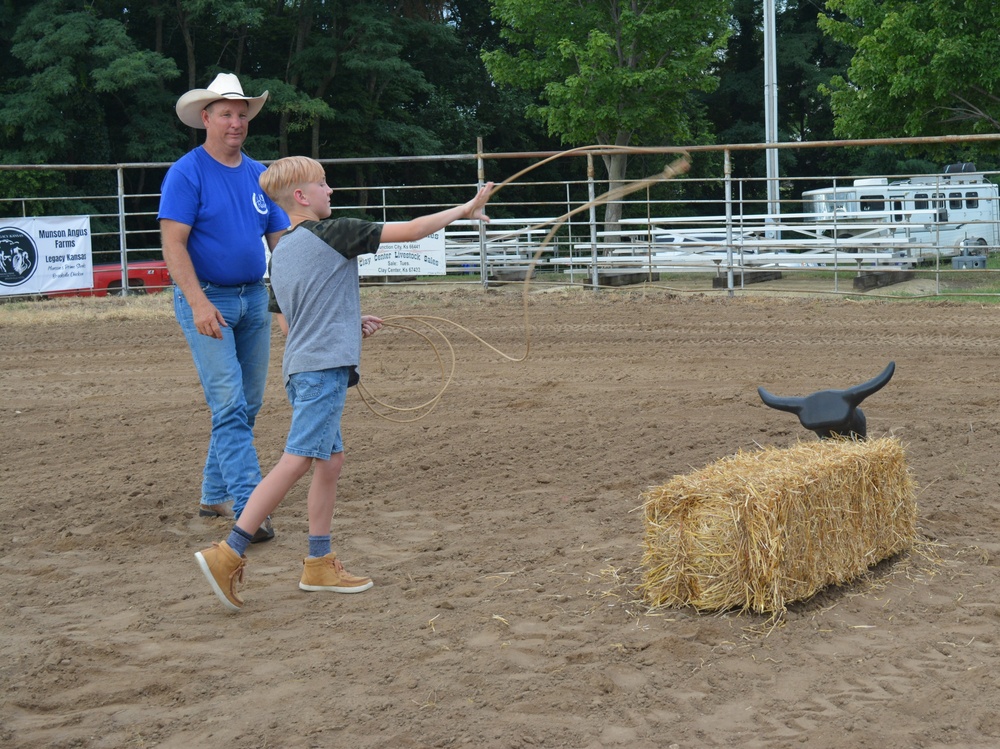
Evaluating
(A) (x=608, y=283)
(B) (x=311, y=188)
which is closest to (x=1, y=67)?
(A) (x=608, y=283)

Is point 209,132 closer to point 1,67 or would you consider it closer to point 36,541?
point 36,541

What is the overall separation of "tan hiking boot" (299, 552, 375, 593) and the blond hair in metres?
1.47

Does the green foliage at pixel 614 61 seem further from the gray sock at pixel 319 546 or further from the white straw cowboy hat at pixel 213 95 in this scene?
the gray sock at pixel 319 546

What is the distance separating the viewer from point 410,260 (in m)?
16.6

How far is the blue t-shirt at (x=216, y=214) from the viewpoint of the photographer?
16.6 ft

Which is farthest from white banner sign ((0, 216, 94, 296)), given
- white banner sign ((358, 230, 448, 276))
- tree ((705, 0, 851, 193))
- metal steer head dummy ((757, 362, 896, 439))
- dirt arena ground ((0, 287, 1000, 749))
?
tree ((705, 0, 851, 193))

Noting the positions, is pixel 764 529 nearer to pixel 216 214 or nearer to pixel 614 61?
pixel 216 214

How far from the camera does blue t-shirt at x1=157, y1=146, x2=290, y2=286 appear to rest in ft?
16.6

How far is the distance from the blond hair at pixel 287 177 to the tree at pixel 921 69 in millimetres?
17295

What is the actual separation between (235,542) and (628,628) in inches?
62.3

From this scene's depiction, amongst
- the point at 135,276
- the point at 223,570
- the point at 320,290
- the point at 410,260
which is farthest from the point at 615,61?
the point at 223,570

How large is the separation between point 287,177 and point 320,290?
1.52ft

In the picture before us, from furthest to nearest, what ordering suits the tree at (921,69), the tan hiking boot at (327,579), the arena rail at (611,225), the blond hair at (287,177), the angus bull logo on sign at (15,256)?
the tree at (921,69) < the angus bull logo on sign at (15,256) < the arena rail at (611,225) < the tan hiking boot at (327,579) < the blond hair at (287,177)

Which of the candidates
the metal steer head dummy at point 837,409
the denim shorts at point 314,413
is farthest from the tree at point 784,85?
the denim shorts at point 314,413
